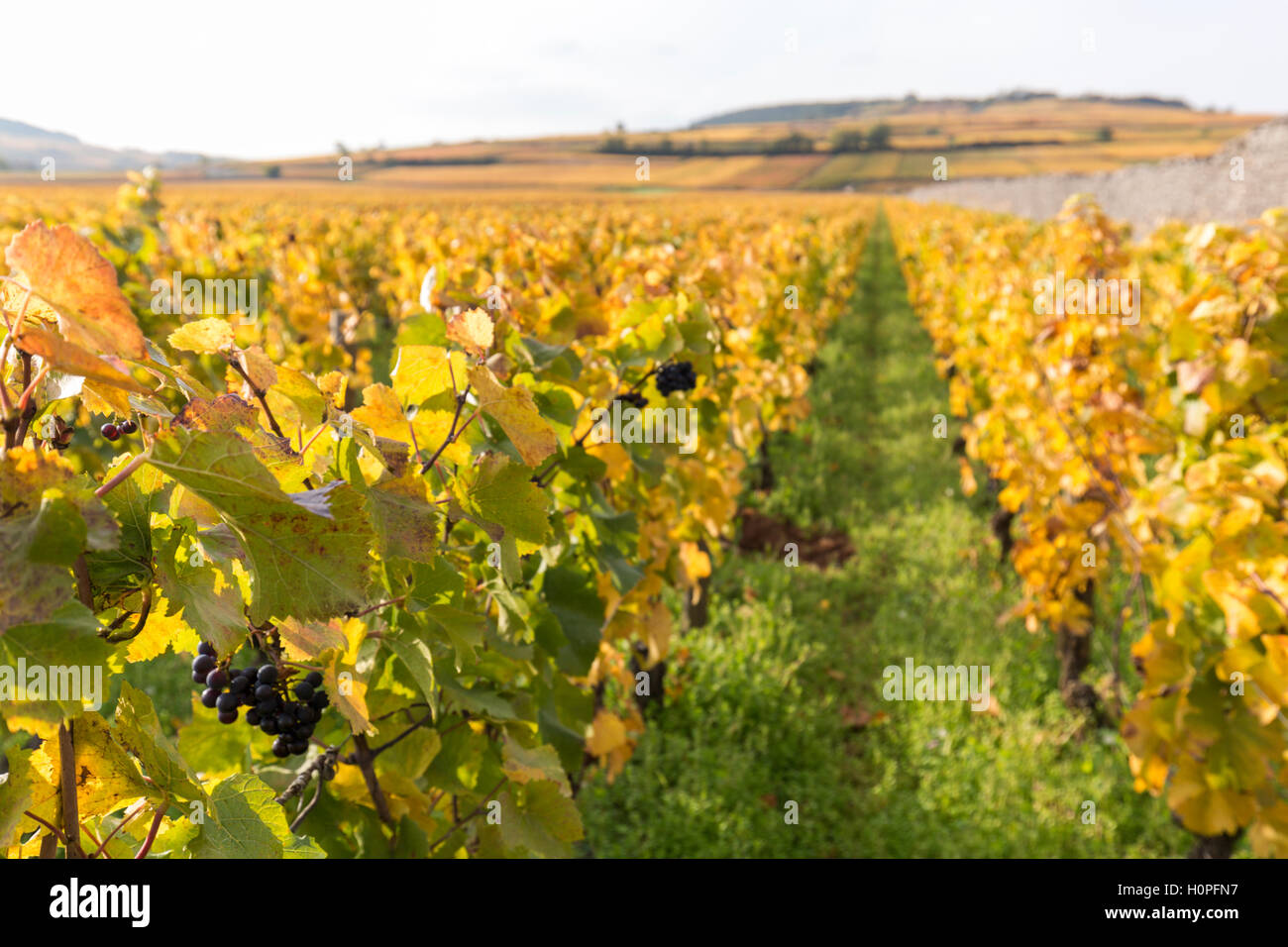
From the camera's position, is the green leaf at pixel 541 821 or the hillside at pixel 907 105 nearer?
the green leaf at pixel 541 821

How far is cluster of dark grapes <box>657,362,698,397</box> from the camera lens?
2545mm

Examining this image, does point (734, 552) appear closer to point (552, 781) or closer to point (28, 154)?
point (552, 781)

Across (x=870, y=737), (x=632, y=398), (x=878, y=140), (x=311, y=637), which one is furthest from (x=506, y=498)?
(x=878, y=140)

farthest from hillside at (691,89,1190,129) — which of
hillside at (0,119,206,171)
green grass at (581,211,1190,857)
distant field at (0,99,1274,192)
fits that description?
green grass at (581,211,1190,857)

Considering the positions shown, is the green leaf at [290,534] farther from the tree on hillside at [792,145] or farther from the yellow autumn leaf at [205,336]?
the tree on hillside at [792,145]

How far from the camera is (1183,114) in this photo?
379 feet

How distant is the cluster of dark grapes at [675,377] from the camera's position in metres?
2.54

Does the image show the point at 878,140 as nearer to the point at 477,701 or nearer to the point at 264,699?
the point at 477,701

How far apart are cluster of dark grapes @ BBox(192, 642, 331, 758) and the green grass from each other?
9.27 ft

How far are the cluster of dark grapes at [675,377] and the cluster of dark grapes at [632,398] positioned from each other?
0.22ft

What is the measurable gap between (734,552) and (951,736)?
7.48 feet

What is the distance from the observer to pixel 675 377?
8.43 ft

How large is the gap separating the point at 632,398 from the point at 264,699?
1.64 meters

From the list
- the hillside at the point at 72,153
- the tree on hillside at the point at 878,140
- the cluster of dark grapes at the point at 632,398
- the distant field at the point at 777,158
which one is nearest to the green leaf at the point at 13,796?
the cluster of dark grapes at the point at 632,398
